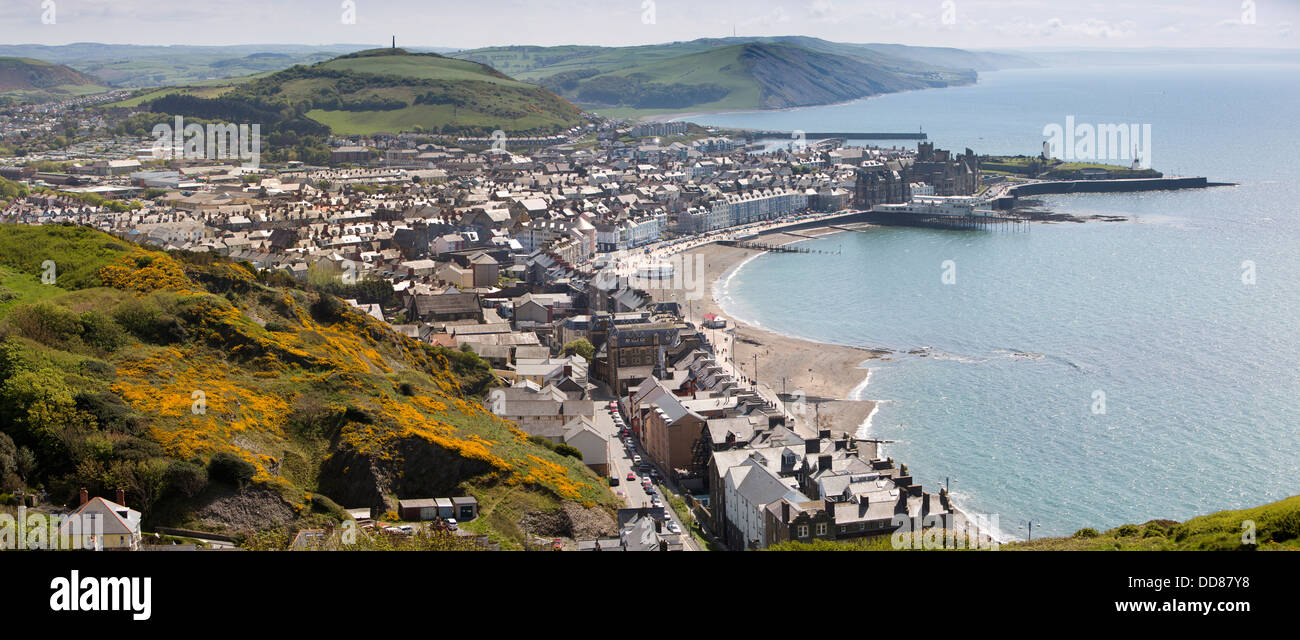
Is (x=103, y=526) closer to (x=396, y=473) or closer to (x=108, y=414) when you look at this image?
(x=108, y=414)

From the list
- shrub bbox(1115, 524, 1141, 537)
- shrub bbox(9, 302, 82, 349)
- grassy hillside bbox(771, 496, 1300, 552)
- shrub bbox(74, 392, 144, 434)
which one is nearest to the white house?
shrub bbox(74, 392, 144, 434)

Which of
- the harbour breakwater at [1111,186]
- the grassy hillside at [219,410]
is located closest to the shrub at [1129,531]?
the grassy hillside at [219,410]

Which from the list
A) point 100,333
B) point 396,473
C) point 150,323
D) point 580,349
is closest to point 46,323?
point 100,333

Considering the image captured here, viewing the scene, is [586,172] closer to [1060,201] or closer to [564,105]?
[1060,201]

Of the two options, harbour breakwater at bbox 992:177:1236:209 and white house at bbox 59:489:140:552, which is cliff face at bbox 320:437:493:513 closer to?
white house at bbox 59:489:140:552
